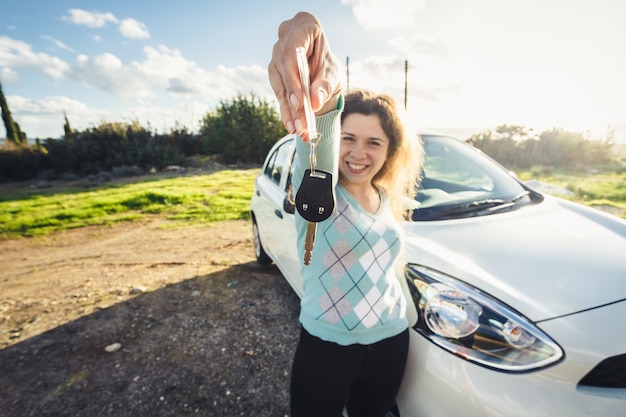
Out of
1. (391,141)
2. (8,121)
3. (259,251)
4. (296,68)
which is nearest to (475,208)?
(391,141)

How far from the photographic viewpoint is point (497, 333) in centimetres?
122

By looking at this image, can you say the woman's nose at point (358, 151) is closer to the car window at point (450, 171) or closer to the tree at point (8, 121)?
the car window at point (450, 171)

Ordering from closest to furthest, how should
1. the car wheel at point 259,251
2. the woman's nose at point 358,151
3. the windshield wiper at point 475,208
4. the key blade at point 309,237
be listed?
1. the key blade at point 309,237
2. the woman's nose at point 358,151
3. the windshield wiper at point 475,208
4. the car wheel at point 259,251

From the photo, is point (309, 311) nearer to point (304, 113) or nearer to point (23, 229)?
point (304, 113)

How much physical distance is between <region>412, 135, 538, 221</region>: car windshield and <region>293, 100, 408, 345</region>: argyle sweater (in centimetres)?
71

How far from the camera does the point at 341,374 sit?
1251mm

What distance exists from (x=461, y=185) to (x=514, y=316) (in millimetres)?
1351

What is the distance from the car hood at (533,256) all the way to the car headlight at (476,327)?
5cm

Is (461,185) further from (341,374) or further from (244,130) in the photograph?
(244,130)

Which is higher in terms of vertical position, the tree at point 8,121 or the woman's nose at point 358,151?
the tree at point 8,121

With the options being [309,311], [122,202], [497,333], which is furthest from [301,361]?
[122,202]

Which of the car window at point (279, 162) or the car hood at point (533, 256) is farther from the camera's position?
the car window at point (279, 162)

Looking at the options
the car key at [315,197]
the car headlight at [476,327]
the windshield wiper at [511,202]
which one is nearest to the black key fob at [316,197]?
the car key at [315,197]

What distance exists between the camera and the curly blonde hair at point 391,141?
54.9 inches
